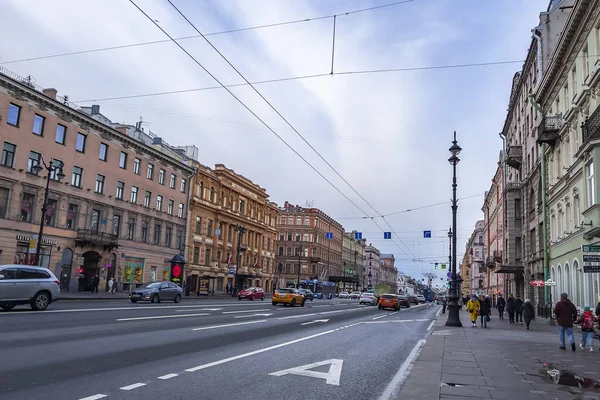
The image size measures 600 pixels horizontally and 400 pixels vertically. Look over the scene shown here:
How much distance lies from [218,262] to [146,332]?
52427 millimetres

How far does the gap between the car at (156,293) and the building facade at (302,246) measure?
67.4 m

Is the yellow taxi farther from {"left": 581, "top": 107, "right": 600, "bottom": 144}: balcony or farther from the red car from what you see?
{"left": 581, "top": 107, "right": 600, "bottom": 144}: balcony

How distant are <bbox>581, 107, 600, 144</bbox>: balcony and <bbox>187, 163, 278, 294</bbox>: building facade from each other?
135 ft

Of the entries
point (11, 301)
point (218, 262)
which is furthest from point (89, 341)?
point (218, 262)

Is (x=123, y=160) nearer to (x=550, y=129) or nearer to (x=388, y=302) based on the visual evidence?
(x=388, y=302)

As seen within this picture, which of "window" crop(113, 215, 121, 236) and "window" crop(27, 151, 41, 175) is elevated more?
"window" crop(27, 151, 41, 175)

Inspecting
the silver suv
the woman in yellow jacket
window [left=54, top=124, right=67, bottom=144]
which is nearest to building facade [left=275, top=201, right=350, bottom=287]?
window [left=54, top=124, right=67, bottom=144]

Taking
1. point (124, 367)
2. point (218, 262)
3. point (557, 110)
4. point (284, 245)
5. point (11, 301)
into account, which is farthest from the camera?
point (284, 245)

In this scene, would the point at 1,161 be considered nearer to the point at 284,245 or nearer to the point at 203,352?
the point at 203,352

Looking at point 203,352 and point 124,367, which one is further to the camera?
point 203,352

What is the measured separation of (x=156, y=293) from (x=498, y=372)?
25894 mm

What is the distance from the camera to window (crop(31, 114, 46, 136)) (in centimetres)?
3666

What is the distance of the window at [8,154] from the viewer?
34.4 metres

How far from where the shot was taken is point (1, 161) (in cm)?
3419
